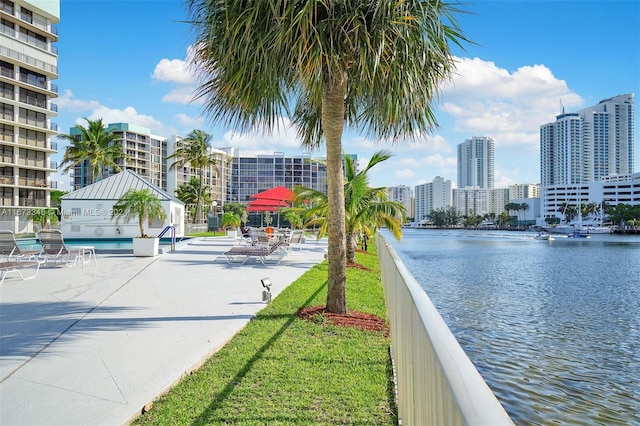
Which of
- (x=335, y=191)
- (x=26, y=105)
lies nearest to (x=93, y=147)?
(x=26, y=105)

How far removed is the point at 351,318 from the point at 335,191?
6.70ft

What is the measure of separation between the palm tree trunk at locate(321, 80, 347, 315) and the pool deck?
1.48 metres

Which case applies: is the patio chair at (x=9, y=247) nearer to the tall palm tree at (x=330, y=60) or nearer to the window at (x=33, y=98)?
the tall palm tree at (x=330, y=60)

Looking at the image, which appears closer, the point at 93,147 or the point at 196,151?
the point at 93,147

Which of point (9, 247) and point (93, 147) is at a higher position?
point (93, 147)

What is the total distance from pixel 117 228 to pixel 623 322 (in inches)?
1095

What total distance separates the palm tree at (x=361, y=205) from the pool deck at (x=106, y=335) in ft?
13.9

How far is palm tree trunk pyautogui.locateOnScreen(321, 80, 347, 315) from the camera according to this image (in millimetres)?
7309

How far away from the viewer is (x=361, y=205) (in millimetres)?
16188

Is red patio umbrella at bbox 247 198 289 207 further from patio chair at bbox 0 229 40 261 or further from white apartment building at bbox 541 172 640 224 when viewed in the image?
white apartment building at bbox 541 172 640 224

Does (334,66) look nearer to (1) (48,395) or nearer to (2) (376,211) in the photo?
(1) (48,395)

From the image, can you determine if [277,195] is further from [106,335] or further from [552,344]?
[106,335]

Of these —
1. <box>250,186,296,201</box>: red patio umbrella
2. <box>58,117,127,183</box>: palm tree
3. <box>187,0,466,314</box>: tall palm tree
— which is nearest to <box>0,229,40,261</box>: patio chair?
<box>187,0,466,314</box>: tall palm tree

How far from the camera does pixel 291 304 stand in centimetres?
822
